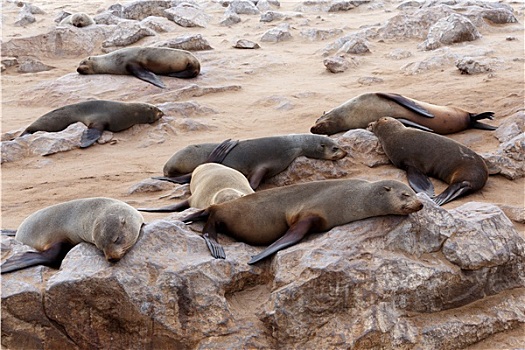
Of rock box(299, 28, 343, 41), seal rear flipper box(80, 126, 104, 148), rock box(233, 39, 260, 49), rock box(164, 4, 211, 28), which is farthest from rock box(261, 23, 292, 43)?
seal rear flipper box(80, 126, 104, 148)

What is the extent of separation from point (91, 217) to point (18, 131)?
15.7 feet

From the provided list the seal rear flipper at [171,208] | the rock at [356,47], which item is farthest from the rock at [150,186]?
the rock at [356,47]

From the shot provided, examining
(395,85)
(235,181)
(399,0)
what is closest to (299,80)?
(395,85)

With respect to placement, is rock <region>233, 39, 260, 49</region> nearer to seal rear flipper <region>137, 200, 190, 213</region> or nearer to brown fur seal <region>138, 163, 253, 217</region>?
brown fur seal <region>138, 163, 253, 217</region>

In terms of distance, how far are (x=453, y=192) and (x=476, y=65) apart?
4.04 m

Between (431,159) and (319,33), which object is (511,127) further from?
(319,33)

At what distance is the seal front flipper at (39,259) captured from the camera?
4109 millimetres

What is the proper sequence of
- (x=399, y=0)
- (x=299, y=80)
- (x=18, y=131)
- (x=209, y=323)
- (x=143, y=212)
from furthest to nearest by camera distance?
(x=399, y=0), (x=299, y=80), (x=18, y=131), (x=143, y=212), (x=209, y=323)

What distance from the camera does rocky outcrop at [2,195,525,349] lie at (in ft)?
12.1

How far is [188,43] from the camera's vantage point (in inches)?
480

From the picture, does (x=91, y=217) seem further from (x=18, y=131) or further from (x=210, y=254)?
(x=18, y=131)

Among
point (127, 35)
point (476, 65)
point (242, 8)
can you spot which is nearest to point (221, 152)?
point (476, 65)

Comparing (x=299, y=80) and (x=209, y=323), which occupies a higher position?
(x=209, y=323)

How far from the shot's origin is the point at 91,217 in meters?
4.52
